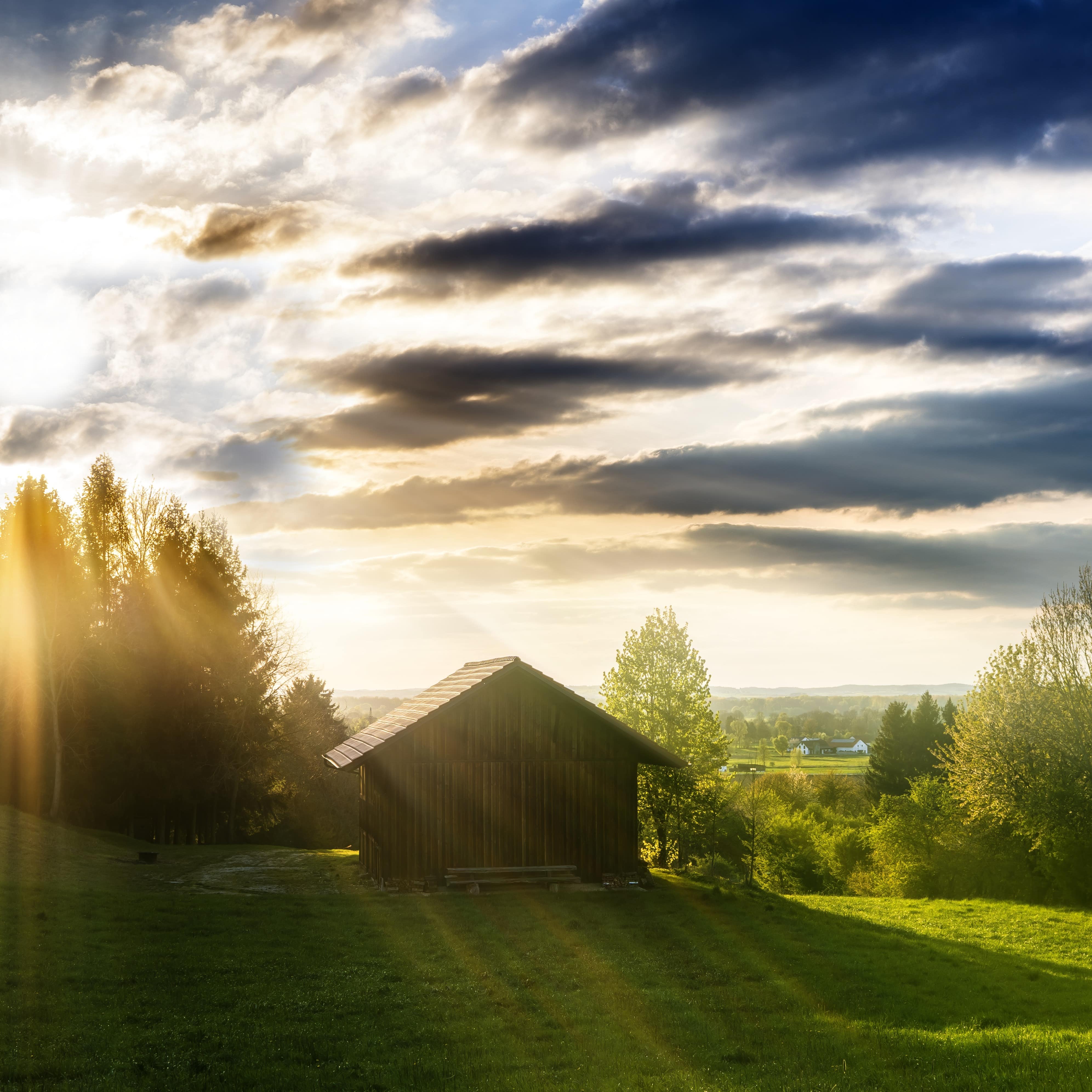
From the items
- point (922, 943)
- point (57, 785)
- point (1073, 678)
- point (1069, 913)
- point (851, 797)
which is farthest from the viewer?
point (851, 797)

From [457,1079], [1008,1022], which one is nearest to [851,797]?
[1008,1022]

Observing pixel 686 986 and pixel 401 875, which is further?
pixel 401 875

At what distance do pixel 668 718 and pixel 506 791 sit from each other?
16037 millimetres

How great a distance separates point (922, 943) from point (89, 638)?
130ft

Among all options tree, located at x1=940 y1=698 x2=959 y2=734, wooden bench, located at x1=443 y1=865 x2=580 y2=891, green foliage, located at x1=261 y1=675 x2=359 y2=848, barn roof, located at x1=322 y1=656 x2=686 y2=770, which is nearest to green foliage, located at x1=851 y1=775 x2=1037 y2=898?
tree, located at x1=940 y1=698 x2=959 y2=734

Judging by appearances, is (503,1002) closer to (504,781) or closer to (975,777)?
(504,781)

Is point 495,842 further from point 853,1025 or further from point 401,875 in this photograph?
point 853,1025

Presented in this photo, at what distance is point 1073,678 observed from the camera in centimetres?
3791

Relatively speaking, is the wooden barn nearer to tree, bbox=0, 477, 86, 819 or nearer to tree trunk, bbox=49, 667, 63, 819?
tree trunk, bbox=49, 667, 63, 819

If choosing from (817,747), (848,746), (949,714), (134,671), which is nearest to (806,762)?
(817,747)

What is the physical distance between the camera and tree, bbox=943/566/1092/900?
3531 cm

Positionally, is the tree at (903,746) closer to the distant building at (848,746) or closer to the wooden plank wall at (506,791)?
the wooden plank wall at (506,791)

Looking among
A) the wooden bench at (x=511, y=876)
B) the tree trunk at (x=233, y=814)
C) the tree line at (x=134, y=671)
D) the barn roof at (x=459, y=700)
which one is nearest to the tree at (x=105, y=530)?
the tree line at (x=134, y=671)

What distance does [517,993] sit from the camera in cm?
1404
